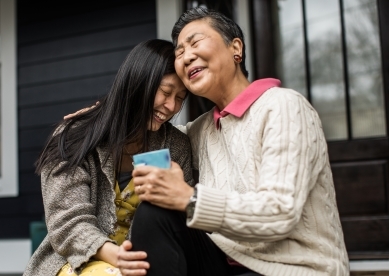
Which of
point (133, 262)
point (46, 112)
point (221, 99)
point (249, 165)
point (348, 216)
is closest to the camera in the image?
point (133, 262)

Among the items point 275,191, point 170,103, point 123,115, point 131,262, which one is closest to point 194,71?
point 170,103

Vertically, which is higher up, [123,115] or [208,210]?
[123,115]

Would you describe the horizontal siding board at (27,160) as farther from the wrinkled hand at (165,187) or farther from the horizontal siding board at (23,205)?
the wrinkled hand at (165,187)

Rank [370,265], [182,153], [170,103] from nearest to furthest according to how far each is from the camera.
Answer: [170,103], [182,153], [370,265]

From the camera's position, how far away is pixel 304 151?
139 cm

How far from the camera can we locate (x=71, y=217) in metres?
1.63

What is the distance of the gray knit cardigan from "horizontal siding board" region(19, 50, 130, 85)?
7.35 ft

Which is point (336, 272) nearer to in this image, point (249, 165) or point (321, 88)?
point (249, 165)

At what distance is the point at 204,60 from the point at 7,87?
3006 millimetres

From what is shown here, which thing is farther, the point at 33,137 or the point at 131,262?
the point at 33,137

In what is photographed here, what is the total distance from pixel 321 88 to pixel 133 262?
94.9 inches

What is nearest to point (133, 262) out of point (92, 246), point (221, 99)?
point (92, 246)

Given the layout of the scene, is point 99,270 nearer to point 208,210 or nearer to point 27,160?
point 208,210

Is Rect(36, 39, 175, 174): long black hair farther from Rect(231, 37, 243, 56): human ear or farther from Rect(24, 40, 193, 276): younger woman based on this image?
Rect(231, 37, 243, 56): human ear
